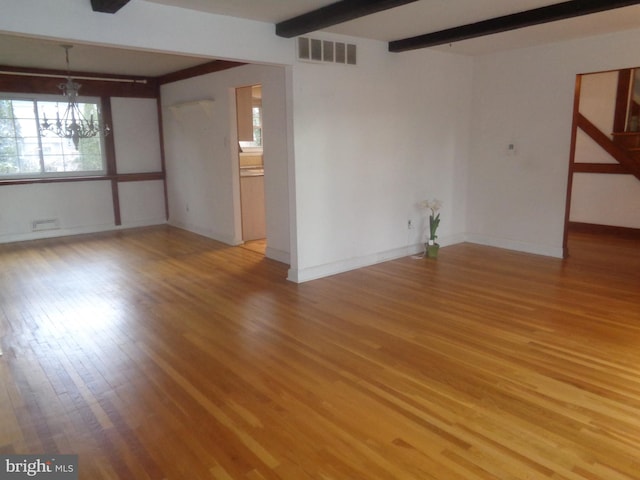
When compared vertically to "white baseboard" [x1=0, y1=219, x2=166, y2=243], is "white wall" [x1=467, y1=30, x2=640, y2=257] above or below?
above

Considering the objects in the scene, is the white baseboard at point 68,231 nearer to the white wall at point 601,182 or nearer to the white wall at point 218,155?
the white wall at point 218,155

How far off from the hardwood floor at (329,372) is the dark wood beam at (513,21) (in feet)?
7.72

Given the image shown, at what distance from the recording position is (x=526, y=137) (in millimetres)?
5672

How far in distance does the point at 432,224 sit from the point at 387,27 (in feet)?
7.59

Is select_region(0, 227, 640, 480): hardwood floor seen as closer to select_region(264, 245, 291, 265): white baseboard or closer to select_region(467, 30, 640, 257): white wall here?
select_region(264, 245, 291, 265): white baseboard

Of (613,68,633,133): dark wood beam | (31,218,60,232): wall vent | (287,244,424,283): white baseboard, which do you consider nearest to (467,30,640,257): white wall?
(287,244,424,283): white baseboard

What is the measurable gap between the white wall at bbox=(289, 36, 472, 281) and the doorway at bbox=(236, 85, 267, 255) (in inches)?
61.2

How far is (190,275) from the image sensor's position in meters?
5.05

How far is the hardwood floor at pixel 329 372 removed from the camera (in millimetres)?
2127

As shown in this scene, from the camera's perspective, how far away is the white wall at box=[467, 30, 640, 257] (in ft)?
17.0

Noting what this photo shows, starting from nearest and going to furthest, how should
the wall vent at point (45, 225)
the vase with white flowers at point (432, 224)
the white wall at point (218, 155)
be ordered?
the white wall at point (218, 155) → the vase with white flowers at point (432, 224) → the wall vent at point (45, 225)

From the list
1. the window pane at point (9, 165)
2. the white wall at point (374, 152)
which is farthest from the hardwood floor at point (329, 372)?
the window pane at point (9, 165)

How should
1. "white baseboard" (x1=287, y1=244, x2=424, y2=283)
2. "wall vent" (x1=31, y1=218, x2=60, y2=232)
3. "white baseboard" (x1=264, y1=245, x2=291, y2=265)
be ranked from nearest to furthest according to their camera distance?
"white baseboard" (x1=287, y1=244, x2=424, y2=283), "white baseboard" (x1=264, y1=245, x2=291, y2=265), "wall vent" (x1=31, y1=218, x2=60, y2=232)

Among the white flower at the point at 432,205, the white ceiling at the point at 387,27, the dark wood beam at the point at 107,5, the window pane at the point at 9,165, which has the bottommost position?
the white flower at the point at 432,205
